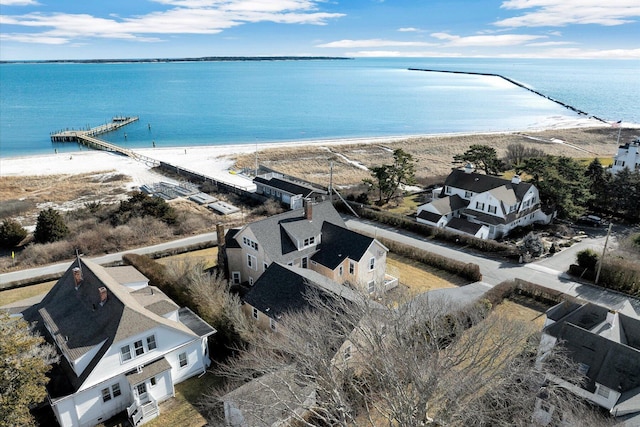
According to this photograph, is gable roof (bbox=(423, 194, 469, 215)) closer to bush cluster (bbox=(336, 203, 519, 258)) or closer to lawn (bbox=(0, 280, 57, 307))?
bush cluster (bbox=(336, 203, 519, 258))

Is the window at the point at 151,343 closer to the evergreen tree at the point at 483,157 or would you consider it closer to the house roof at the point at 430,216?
the house roof at the point at 430,216

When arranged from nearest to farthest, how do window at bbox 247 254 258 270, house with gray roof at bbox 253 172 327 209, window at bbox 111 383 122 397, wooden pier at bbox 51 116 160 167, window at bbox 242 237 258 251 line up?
1. window at bbox 111 383 122 397
2. window at bbox 242 237 258 251
3. window at bbox 247 254 258 270
4. house with gray roof at bbox 253 172 327 209
5. wooden pier at bbox 51 116 160 167

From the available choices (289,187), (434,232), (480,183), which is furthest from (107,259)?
(480,183)

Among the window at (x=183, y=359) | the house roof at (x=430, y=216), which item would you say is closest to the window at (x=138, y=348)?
the window at (x=183, y=359)

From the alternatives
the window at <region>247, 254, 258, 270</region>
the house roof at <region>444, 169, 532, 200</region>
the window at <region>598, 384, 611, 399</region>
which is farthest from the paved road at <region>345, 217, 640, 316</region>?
the window at <region>247, 254, 258, 270</region>

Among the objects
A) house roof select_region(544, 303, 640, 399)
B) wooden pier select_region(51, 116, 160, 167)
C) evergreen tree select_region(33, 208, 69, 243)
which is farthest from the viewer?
wooden pier select_region(51, 116, 160, 167)

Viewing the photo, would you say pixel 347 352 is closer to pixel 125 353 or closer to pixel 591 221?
pixel 125 353
